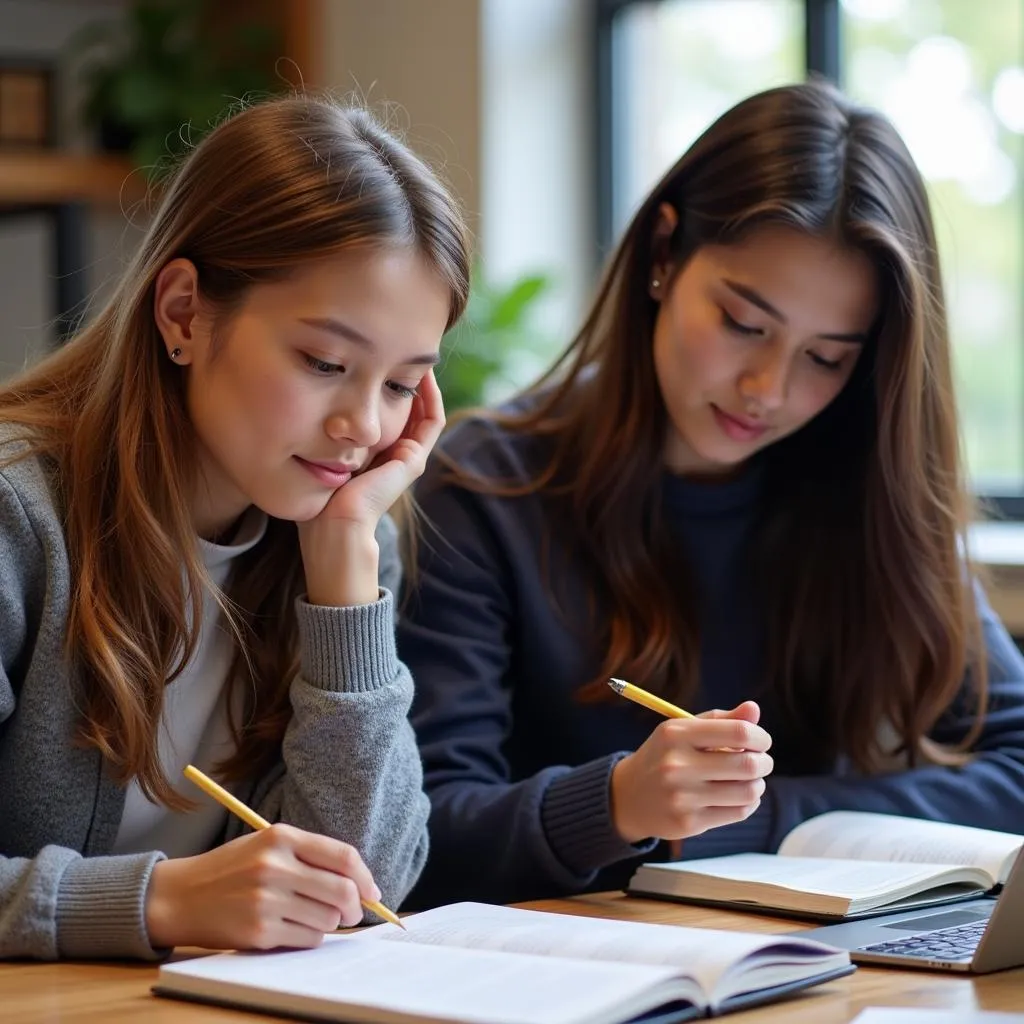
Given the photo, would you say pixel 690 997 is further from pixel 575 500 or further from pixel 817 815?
pixel 575 500

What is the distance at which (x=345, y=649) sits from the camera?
1.37 m

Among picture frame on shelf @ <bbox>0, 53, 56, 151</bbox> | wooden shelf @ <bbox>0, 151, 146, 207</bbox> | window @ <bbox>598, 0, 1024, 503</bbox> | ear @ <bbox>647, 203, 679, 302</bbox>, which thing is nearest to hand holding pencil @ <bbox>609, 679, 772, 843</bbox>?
ear @ <bbox>647, 203, 679, 302</bbox>

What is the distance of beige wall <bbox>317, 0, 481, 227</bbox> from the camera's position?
3377 millimetres

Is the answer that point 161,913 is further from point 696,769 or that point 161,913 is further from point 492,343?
point 492,343

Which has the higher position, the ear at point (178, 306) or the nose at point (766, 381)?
the ear at point (178, 306)

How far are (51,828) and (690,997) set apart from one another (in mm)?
620

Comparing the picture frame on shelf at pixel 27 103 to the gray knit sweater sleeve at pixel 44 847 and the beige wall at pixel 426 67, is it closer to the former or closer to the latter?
the beige wall at pixel 426 67

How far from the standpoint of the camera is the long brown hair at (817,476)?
1.69m

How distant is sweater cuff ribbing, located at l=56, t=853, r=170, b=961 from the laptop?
483 mm

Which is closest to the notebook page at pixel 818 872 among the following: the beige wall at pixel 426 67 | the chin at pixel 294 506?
the chin at pixel 294 506

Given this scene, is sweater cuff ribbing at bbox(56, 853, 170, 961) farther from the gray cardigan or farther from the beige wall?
the beige wall

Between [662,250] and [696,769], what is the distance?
2.24 feet

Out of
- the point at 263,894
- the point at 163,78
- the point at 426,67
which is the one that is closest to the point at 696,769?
the point at 263,894

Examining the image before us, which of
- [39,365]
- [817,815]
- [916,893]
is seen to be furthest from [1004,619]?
[39,365]
